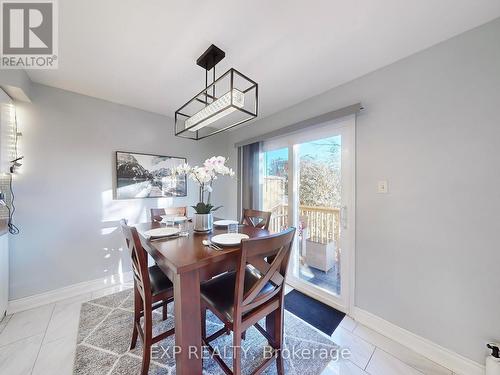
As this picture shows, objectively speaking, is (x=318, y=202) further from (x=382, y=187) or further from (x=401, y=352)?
(x=401, y=352)

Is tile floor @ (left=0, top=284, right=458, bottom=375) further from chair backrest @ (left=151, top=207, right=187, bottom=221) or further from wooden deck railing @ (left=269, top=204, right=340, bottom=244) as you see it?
chair backrest @ (left=151, top=207, right=187, bottom=221)

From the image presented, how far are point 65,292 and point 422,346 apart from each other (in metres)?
3.54

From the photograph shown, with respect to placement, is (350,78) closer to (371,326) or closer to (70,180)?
(371,326)

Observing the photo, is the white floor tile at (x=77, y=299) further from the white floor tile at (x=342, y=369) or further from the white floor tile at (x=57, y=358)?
the white floor tile at (x=342, y=369)

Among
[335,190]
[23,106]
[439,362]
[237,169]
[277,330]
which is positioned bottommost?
[439,362]

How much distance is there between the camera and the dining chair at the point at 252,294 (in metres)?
0.99

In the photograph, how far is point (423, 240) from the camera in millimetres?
1504

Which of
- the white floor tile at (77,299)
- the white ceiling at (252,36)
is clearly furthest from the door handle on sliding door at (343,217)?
the white floor tile at (77,299)

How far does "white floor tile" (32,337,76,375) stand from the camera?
130 centimetres

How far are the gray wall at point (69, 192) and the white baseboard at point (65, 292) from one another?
0.18ft

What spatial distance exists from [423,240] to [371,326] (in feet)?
3.08

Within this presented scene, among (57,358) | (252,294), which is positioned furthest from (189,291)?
(57,358)

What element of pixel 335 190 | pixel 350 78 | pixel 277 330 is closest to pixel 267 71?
pixel 350 78

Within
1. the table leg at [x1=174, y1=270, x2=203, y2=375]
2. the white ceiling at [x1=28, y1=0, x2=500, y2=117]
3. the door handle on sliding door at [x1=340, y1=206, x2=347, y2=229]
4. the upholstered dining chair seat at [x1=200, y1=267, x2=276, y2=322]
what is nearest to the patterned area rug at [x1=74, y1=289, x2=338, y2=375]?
the table leg at [x1=174, y1=270, x2=203, y2=375]
